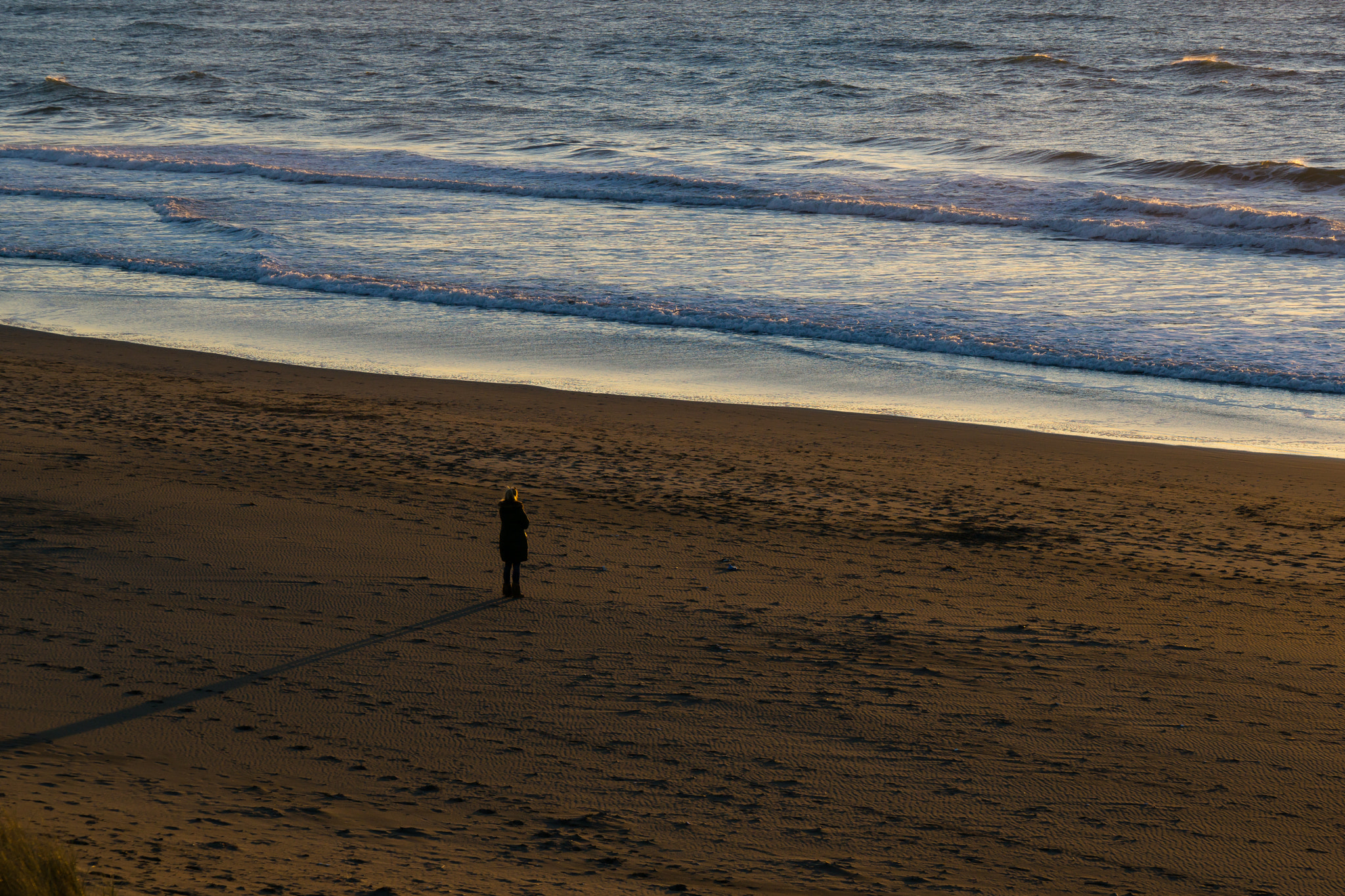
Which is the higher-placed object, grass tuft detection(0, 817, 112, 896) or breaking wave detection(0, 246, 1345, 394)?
breaking wave detection(0, 246, 1345, 394)

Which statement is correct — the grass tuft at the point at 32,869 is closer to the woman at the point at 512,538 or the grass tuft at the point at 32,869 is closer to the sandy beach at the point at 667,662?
the sandy beach at the point at 667,662

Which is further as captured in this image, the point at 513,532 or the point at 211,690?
the point at 513,532

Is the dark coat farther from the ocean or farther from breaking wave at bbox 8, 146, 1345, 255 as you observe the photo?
breaking wave at bbox 8, 146, 1345, 255

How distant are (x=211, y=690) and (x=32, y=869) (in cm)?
218

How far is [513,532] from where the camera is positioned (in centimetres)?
671

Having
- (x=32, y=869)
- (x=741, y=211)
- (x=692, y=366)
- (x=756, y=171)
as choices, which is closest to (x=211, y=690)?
(x=32, y=869)


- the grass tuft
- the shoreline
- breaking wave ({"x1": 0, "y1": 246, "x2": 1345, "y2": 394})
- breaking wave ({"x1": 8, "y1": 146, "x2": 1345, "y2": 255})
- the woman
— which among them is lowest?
the grass tuft

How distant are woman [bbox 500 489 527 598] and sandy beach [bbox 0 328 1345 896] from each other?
0.14 m

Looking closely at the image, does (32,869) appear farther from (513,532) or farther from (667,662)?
(513,532)

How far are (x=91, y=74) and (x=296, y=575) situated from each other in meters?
43.1

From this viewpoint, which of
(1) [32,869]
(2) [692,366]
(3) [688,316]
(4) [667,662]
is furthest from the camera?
(3) [688,316]

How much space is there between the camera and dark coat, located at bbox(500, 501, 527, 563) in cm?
665

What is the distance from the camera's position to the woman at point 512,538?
665cm

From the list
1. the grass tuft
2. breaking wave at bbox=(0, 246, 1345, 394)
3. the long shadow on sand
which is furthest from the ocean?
the grass tuft
